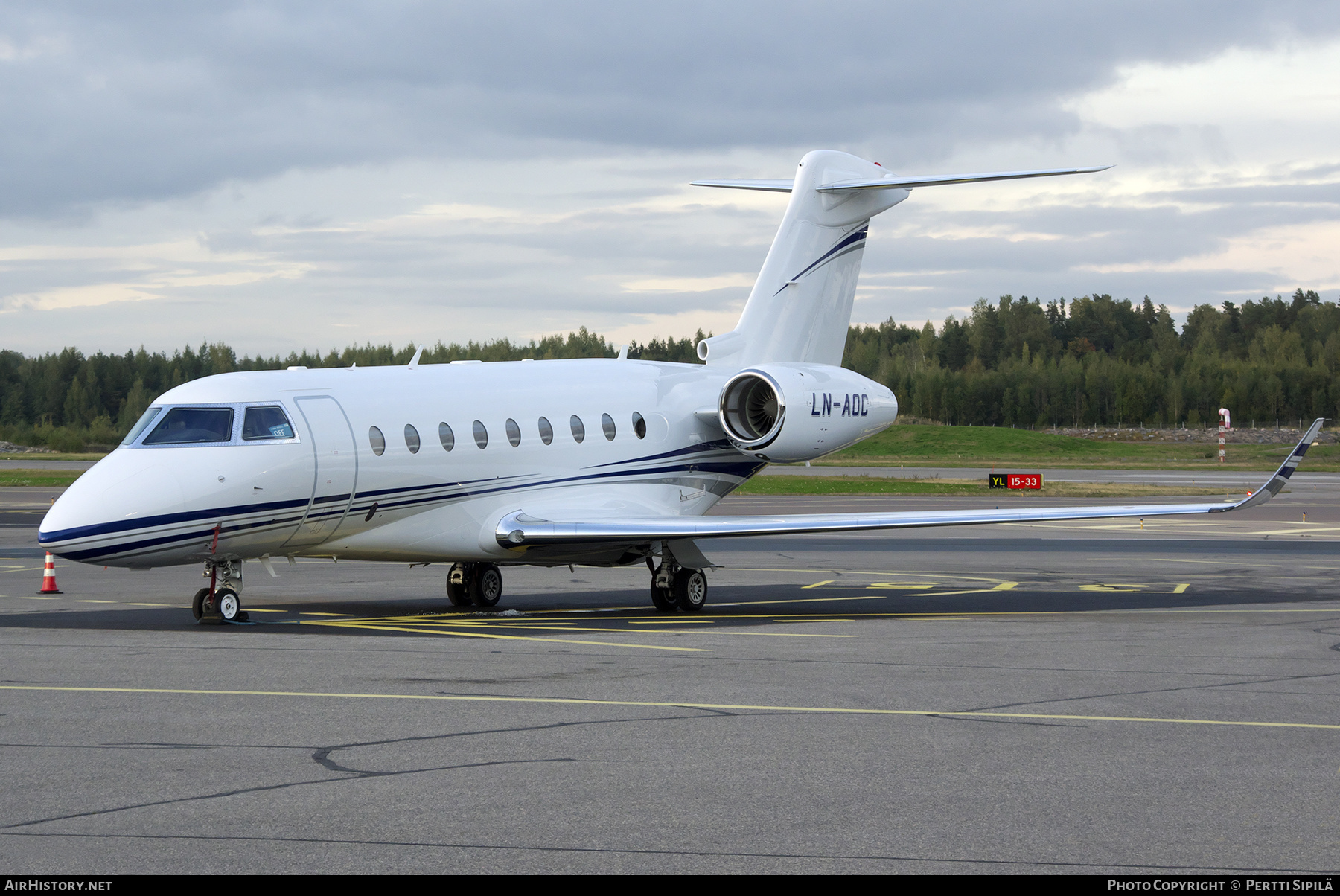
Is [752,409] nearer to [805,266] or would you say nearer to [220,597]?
[805,266]

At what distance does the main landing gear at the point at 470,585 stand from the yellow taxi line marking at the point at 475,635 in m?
2.63

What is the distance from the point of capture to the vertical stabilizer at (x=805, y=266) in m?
24.8

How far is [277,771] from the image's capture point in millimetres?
8789

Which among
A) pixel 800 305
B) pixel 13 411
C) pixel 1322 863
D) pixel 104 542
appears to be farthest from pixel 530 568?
pixel 13 411

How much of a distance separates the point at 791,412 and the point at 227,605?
9128mm

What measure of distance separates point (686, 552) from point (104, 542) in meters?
8.15

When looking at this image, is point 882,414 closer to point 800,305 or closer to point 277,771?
point 800,305

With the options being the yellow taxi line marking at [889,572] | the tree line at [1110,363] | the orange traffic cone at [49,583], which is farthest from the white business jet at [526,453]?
the tree line at [1110,363]

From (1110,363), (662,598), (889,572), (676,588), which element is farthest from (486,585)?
(1110,363)

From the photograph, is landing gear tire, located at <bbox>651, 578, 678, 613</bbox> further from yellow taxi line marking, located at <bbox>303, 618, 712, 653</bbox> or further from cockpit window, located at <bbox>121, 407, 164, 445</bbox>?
cockpit window, located at <bbox>121, 407, 164, 445</bbox>

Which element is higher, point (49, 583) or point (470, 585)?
point (470, 585)

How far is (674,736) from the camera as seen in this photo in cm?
1010

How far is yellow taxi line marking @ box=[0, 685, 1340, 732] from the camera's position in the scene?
10773 millimetres

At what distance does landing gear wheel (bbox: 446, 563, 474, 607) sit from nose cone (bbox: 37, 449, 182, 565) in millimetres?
5218
